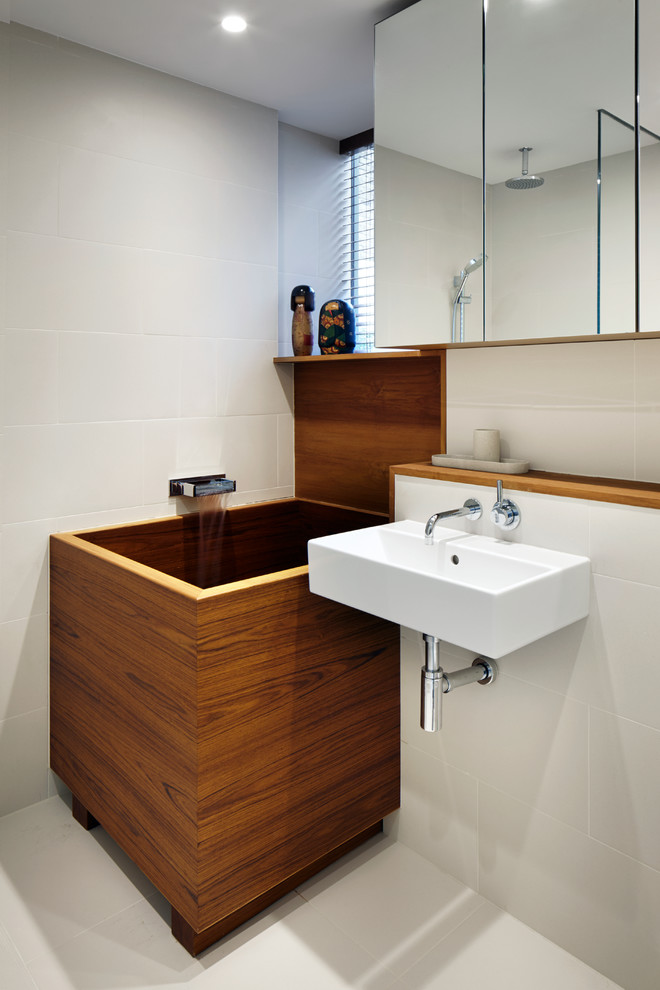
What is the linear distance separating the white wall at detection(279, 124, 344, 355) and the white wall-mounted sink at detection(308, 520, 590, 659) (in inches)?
46.8

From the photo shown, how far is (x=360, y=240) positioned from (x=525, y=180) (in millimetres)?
1289

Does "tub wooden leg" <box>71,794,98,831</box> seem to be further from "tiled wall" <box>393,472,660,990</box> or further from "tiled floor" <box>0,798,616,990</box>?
"tiled wall" <box>393,472,660,990</box>

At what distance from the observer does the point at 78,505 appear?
2.18 metres

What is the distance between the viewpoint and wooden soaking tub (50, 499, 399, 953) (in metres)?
1.55

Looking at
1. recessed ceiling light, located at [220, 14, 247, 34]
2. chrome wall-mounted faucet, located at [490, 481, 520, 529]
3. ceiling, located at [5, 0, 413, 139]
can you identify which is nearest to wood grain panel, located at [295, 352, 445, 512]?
chrome wall-mounted faucet, located at [490, 481, 520, 529]

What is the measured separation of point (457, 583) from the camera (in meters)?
1.35

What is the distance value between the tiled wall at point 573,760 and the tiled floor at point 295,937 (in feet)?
0.29

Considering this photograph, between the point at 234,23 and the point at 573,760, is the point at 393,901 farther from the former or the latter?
the point at 234,23

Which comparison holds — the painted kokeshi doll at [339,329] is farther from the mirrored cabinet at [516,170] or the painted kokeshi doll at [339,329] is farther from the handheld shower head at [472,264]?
the handheld shower head at [472,264]

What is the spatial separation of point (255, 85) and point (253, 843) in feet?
7.57

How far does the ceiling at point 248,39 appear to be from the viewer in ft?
6.17

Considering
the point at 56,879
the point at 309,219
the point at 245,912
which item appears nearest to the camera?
the point at 245,912

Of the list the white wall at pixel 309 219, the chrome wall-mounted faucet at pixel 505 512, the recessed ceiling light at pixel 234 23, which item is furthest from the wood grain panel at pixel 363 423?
the recessed ceiling light at pixel 234 23

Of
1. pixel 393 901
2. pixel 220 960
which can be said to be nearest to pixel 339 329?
pixel 393 901
